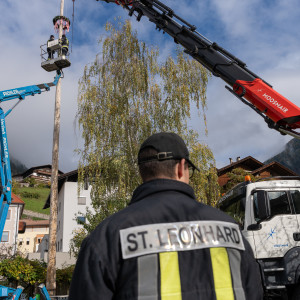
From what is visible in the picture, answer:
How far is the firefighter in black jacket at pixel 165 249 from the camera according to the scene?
157cm

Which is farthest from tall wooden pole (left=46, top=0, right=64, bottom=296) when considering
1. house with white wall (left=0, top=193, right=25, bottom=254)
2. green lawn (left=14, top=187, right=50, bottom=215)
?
green lawn (left=14, top=187, right=50, bottom=215)

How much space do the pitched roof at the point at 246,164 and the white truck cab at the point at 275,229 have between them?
27.3 m

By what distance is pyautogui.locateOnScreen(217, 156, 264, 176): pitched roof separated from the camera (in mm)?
34900

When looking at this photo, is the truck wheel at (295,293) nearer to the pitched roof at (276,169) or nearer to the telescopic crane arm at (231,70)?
the telescopic crane arm at (231,70)

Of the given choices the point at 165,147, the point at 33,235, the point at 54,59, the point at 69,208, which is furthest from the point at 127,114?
the point at 33,235

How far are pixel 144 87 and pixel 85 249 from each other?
1557 centimetres

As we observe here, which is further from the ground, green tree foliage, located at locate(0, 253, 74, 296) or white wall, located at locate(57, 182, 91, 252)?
white wall, located at locate(57, 182, 91, 252)

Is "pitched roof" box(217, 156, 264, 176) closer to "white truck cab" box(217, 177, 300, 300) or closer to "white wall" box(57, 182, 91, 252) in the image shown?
"white wall" box(57, 182, 91, 252)

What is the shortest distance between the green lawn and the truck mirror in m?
81.5

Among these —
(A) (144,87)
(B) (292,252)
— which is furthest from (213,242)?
(A) (144,87)

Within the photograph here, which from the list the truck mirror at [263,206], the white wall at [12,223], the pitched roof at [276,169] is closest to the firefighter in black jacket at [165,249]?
the truck mirror at [263,206]

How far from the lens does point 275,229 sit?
728 cm

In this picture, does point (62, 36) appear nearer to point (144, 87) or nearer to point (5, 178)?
point (144, 87)

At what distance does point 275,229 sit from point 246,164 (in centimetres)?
3066
